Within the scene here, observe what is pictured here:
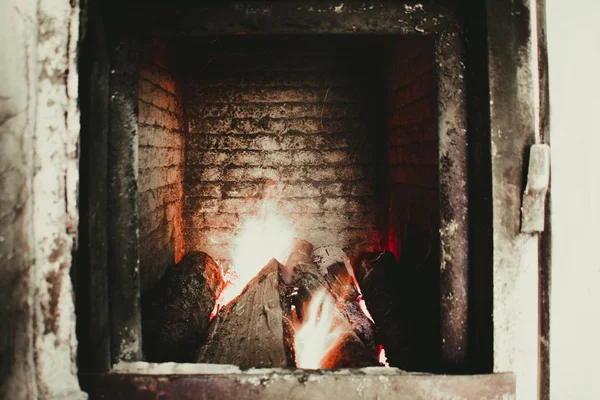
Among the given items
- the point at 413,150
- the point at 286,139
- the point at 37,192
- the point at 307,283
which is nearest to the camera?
the point at 37,192

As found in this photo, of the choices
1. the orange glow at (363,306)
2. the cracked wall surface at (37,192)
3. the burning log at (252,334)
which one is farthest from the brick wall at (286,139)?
the cracked wall surface at (37,192)

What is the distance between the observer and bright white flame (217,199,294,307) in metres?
3.43

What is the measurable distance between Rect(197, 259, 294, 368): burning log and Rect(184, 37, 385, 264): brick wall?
1047mm

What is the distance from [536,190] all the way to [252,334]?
4.94ft

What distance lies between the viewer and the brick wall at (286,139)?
3373 millimetres

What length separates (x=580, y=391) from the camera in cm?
135

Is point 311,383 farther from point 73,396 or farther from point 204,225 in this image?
point 204,225

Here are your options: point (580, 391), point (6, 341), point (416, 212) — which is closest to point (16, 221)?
point (6, 341)

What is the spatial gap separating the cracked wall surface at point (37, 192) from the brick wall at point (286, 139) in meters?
2.15

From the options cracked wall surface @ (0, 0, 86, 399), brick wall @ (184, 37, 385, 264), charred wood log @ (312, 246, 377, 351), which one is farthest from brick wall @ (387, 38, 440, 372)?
cracked wall surface @ (0, 0, 86, 399)

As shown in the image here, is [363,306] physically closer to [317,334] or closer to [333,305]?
[333,305]

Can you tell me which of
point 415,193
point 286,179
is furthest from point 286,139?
point 415,193

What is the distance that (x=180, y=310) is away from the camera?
2.40 m

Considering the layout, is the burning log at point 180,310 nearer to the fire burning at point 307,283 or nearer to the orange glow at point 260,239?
the fire burning at point 307,283
